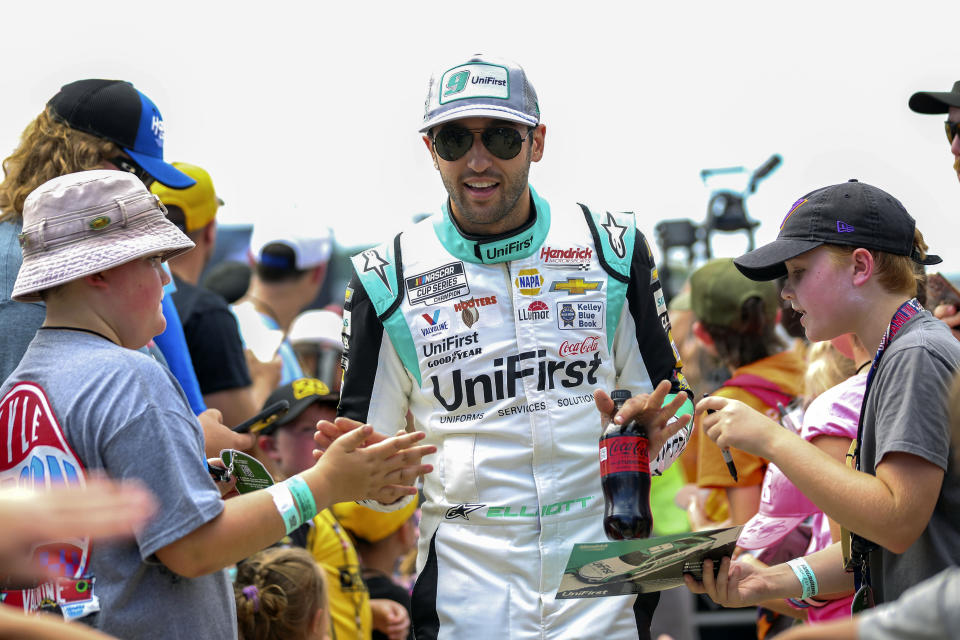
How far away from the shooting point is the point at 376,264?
12.2 ft

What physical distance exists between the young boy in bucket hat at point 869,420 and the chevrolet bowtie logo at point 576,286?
526mm

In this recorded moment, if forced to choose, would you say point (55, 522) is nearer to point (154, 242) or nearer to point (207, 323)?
point (154, 242)

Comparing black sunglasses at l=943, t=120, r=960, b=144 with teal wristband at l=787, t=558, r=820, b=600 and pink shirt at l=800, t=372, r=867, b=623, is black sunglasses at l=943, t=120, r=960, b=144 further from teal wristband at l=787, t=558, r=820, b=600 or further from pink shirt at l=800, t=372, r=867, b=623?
teal wristband at l=787, t=558, r=820, b=600

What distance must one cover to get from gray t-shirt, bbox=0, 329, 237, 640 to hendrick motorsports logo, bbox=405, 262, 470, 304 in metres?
1.14

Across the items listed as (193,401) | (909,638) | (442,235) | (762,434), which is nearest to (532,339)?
(442,235)

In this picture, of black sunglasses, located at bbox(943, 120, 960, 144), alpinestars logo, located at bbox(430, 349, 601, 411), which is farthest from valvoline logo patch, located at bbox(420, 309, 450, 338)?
black sunglasses, located at bbox(943, 120, 960, 144)

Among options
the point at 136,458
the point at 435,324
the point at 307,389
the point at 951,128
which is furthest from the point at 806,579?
the point at 307,389

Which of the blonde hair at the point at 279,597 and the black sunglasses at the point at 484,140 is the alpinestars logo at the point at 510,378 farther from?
the blonde hair at the point at 279,597

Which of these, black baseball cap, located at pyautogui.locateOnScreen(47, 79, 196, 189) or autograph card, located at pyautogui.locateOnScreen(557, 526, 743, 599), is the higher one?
black baseball cap, located at pyautogui.locateOnScreen(47, 79, 196, 189)

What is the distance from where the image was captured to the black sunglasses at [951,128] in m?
3.61

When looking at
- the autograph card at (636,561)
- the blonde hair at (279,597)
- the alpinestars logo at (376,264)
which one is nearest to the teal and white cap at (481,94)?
the alpinestars logo at (376,264)

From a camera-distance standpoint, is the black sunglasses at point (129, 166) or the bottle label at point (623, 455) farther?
the black sunglasses at point (129, 166)

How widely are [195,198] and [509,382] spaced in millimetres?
2376

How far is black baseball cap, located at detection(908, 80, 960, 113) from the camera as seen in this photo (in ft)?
11.8
